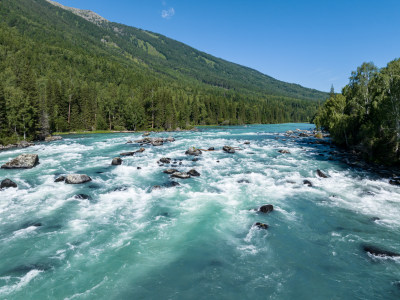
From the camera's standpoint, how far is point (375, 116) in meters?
35.9

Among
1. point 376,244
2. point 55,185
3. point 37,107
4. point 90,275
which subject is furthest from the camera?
point 37,107

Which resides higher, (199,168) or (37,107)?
(37,107)

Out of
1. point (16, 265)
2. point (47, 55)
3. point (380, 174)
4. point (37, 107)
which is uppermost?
point (47, 55)

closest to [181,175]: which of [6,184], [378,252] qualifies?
[6,184]

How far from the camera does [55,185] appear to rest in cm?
2403

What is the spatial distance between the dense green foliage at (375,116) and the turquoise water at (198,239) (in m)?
10.4

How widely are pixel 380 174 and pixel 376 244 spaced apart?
2063cm

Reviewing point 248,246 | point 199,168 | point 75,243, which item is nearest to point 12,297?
point 75,243

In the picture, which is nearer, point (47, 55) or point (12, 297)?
point (12, 297)

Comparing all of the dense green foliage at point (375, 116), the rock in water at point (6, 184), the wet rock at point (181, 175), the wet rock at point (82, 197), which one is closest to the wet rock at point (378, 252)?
the wet rock at point (181, 175)

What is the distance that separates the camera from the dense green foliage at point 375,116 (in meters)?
30.2

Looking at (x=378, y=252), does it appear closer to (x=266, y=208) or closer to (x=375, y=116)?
(x=266, y=208)

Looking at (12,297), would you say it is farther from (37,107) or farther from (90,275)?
(37,107)

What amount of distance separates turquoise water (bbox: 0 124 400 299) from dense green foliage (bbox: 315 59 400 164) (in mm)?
10365
